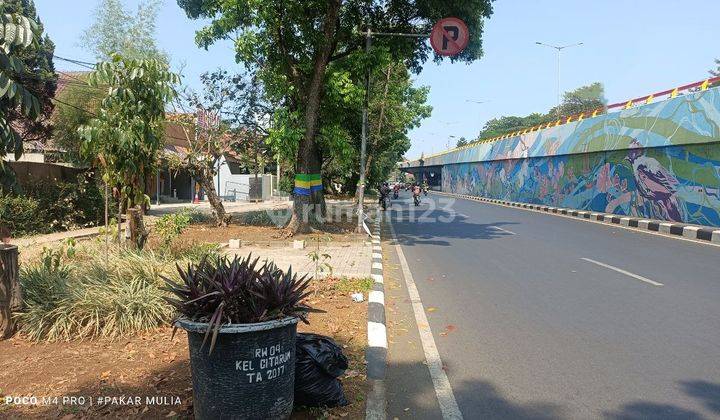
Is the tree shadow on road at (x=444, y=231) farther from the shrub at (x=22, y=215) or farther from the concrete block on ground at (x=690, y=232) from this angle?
the shrub at (x=22, y=215)

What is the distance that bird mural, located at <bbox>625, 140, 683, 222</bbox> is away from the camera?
18.6 metres

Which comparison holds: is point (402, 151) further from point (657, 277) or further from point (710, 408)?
point (710, 408)

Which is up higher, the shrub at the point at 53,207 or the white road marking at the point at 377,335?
the shrub at the point at 53,207

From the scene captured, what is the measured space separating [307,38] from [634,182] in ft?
48.2

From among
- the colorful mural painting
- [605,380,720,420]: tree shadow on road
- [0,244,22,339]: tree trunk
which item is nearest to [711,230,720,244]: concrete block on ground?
the colorful mural painting

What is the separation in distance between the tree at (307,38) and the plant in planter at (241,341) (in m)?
9.72

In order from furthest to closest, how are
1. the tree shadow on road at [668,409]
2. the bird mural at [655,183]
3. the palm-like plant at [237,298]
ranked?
1. the bird mural at [655,183]
2. the tree shadow on road at [668,409]
3. the palm-like plant at [237,298]

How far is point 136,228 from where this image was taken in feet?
25.5

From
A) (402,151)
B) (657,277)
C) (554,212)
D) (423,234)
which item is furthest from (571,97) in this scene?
(657,277)

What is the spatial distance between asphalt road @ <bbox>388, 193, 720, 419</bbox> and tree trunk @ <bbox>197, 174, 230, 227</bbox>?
664 cm

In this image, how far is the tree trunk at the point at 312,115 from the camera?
13.1m

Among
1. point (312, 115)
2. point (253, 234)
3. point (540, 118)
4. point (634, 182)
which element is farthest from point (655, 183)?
point (540, 118)

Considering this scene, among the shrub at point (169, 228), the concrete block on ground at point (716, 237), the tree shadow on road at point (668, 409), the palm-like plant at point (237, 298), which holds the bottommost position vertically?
the tree shadow on road at point (668, 409)

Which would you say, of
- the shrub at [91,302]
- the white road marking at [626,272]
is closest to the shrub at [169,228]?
the shrub at [91,302]
